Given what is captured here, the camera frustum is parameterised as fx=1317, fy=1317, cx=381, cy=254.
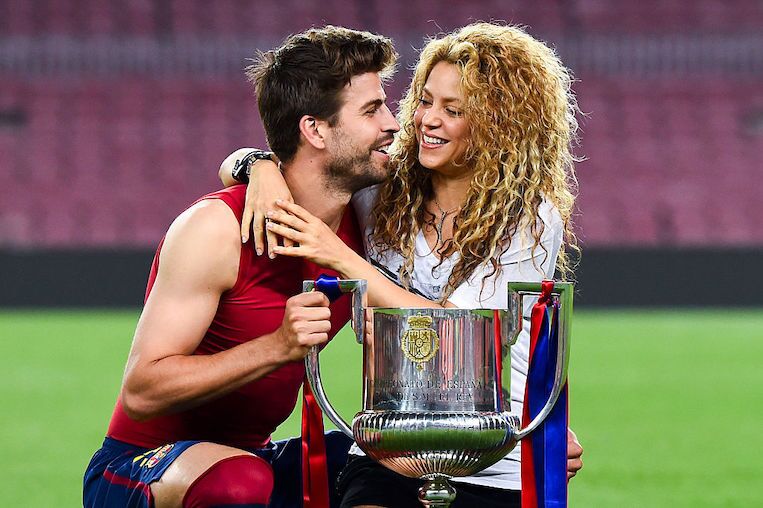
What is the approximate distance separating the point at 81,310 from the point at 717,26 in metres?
11.2

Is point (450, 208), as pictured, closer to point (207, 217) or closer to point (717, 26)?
point (207, 217)

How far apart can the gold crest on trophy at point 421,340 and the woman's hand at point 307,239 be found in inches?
17.5

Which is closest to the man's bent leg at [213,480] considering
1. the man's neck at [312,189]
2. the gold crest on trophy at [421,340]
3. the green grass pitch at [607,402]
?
the gold crest on trophy at [421,340]

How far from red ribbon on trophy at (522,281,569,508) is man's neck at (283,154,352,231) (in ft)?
2.87

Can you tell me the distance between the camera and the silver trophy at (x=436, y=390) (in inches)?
95.3

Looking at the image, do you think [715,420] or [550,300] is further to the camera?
[715,420]

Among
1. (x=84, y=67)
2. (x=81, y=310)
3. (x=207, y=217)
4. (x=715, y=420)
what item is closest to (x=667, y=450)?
(x=715, y=420)

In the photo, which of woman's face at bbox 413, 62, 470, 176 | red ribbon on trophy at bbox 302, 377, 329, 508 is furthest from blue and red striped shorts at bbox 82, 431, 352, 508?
woman's face at bbox 413, 62, 470, 176

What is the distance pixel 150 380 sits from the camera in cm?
283

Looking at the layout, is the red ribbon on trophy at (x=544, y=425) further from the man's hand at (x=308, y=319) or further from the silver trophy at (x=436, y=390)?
the man's hand at (x=308, y=319)

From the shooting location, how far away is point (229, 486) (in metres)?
2.74

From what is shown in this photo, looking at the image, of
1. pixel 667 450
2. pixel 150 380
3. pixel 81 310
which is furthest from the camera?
pixel 81 310

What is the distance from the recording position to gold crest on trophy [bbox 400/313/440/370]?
245 centimetres

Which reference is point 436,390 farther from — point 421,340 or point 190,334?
point 190,334
